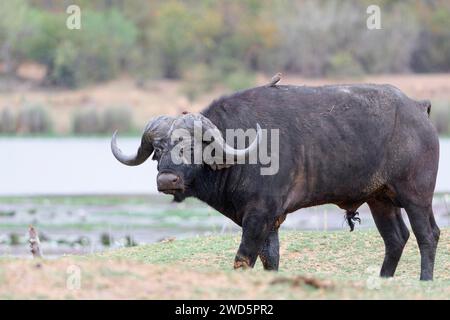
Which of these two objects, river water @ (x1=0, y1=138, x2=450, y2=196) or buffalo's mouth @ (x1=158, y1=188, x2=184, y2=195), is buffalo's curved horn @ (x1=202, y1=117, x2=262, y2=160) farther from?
river water @ (x1=0, y1=138, x2=450, y2=196)

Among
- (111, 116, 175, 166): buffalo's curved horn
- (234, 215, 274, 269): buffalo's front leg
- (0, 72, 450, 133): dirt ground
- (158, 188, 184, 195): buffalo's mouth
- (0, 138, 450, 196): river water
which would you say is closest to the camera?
(158, 188, 184, 195): buffalo's mouth

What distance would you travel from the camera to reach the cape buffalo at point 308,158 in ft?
37.3

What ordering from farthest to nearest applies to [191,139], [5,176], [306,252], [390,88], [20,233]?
[5,176], [20,233], [306,252], [390,88], [191,139]

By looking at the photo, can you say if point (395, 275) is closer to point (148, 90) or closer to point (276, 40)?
point (148, 90)

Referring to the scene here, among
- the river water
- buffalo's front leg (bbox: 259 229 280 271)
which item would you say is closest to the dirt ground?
Answer: the river water

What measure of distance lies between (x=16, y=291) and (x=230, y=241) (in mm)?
5750

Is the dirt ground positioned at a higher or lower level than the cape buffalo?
higher

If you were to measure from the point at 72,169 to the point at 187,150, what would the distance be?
27256mm

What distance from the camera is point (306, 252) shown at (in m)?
14.2

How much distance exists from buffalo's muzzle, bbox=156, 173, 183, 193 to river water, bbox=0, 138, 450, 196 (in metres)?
19.2

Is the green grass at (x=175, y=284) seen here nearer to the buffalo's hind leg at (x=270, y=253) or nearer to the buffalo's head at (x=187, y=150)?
the buffalo's head at (x=187, y=150)

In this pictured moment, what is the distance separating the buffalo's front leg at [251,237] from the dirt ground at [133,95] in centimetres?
3351

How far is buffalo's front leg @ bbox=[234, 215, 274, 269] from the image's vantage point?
447 inches
